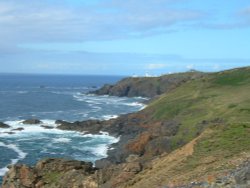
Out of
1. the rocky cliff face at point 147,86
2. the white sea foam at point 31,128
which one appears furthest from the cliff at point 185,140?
the rocky cliff face at point 147,86

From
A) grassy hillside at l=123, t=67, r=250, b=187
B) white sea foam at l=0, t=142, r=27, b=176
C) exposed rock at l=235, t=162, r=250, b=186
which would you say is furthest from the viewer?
white sea foam at l=0, t=142, r=27, b=176

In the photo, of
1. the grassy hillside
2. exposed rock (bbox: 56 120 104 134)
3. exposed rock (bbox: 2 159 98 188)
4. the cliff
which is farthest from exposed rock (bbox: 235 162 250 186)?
exposed rock (bbox: 56 120 104 134)

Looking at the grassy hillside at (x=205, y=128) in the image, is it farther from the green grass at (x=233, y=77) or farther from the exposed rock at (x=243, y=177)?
the exposed rock at (x=243, y=177)

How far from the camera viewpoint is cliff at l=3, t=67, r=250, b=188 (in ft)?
84.4

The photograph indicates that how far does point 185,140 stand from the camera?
6662 cm

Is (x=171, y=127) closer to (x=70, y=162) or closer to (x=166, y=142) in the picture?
(x=166, y=142)

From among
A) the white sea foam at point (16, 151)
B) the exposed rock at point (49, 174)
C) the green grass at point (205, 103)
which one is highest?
the green grass at point (205, 103)

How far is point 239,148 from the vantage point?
29281mm

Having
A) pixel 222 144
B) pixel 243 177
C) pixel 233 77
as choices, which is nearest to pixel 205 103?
pixel 233 77

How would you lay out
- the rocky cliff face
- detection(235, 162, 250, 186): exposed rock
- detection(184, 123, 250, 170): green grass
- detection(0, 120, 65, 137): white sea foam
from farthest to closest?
the rocky cliff face
detection(0, 120, 65, 137): white sea foam
detection(184, 123, 250, 170): green grass
detection(235, 162, 250, 186): exposed rock

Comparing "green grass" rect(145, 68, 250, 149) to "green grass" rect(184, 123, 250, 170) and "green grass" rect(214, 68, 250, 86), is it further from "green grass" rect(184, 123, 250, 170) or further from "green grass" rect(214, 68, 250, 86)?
"green grass" rect(184, 123, 250, 170)

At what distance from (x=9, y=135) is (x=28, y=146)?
501 inches

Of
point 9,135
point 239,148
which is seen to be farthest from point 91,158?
point 239,148

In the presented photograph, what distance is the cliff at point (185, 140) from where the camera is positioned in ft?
84.4
